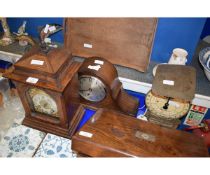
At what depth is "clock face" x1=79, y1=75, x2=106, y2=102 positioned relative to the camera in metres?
1.14

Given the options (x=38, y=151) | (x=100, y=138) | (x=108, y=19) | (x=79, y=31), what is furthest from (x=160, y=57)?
(x=38, y=151)

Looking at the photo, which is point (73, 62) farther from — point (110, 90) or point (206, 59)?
point (206, 59)

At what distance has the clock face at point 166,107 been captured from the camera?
1.21 metres

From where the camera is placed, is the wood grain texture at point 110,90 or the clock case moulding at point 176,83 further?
the wood grain texture at point 110,90

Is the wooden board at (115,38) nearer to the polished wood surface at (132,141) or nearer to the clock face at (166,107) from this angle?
the clock face at (166,107)

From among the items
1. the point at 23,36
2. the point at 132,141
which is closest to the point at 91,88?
the point at 132,141

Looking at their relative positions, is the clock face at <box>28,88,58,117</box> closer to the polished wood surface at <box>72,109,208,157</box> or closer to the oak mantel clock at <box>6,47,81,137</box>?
the oak mantel clock at <box>6,47,81,137</box>

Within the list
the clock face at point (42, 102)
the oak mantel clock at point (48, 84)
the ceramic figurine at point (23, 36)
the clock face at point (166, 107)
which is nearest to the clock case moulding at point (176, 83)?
the clock face at point (166, 107)

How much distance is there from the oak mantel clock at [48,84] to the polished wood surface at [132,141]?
0.19 meters

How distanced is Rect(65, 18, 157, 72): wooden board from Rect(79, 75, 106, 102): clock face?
31 cm

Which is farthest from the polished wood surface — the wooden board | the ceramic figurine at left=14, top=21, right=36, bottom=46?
the ceramic figurine at left=14, top=21, right=36, bottom=46

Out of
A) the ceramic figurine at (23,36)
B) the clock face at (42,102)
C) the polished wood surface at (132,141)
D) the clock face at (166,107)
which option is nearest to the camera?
the polished wood surface at (132,141)
